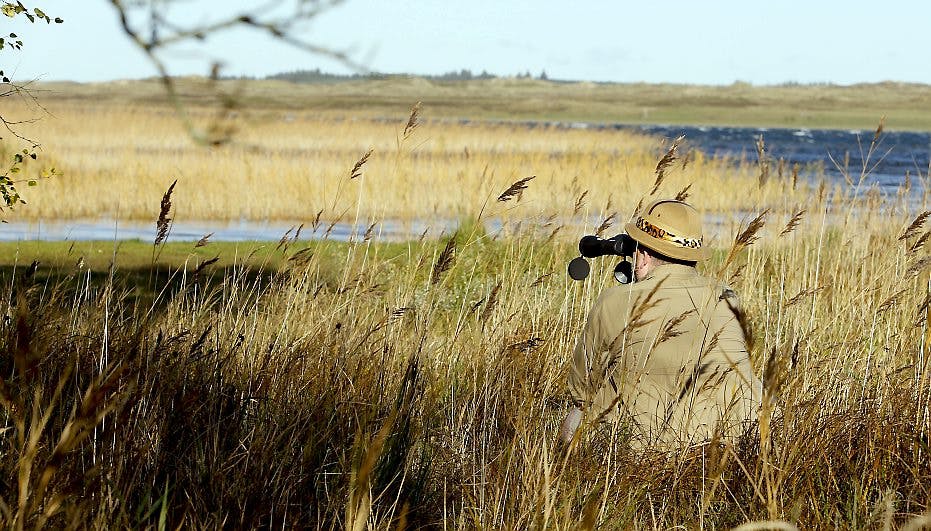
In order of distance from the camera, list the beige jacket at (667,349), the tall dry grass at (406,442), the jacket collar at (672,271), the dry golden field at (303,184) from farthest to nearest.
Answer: the dry golden field at (303,184) → the jacket collar at (672,271) → the beige jacket at (667,349) → the tall dry grass at (406,442)

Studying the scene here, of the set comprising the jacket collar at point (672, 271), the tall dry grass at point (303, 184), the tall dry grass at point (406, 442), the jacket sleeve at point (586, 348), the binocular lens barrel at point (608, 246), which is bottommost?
the tall dry grass at point (303, 184)

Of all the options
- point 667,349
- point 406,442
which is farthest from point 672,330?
point 406,442

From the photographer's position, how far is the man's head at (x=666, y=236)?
12.6 feet

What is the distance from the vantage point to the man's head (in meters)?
3.86

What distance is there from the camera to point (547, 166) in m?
24.0

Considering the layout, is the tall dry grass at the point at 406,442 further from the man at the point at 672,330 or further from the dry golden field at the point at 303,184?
the dry golden field at the point at 303,184

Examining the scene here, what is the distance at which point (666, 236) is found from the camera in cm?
385

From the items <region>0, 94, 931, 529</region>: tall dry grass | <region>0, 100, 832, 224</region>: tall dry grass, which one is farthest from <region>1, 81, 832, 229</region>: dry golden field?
<region>0, 94, 931, 529</region>: tall dry grass

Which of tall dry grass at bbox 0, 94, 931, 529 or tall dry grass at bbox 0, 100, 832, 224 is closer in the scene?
tall dry grass at bbox 0, 94, 931, 529

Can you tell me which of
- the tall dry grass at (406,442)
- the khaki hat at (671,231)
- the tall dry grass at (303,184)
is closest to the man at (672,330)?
the khaki hat at (671,231)

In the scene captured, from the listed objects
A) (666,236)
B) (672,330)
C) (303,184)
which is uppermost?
(666,236)

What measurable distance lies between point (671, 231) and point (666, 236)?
0.03 metres

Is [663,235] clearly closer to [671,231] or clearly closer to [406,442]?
[671,231]

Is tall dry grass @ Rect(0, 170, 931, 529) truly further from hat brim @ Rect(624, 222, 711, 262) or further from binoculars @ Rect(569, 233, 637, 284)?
binoculars @ Rect(569, 233, 637, 284)
